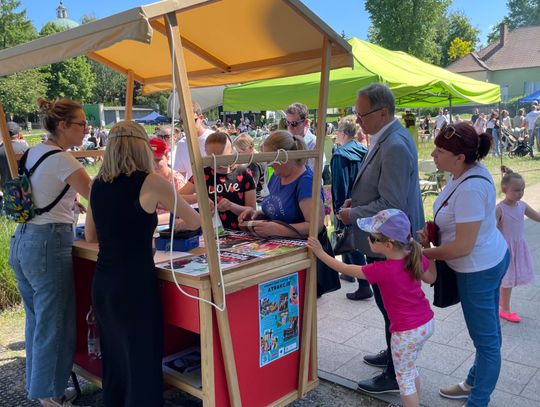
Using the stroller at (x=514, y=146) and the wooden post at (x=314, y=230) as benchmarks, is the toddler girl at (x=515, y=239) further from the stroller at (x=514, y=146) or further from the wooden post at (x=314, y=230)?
the stroller at (x=514, y=146)

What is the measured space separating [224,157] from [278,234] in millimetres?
883

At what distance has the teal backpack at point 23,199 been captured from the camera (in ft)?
9.01

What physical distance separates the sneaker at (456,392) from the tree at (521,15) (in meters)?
78.5

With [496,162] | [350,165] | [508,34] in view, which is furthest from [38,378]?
[508,34]

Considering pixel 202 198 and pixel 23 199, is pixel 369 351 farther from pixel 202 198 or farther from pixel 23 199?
pixel 23 199

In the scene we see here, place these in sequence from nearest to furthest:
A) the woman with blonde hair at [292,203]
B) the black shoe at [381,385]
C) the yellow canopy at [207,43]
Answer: the yellow canopy at [207,43] → the woman with blonde hair at [292,203] → the black shoe at [381,385]

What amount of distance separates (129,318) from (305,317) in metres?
1.00

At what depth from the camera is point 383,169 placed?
273cm

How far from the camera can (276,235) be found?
304 centimetres

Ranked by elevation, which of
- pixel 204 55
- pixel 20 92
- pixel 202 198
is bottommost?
pixel 202 198

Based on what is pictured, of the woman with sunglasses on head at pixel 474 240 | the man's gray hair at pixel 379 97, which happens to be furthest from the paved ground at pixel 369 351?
the man's gray hair at pixel 379 97

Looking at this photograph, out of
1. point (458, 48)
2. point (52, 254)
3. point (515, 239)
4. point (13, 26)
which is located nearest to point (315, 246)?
point (52, 254)

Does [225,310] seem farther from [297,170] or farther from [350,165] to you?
[350,165]

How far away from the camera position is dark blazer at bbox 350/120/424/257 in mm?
2707
